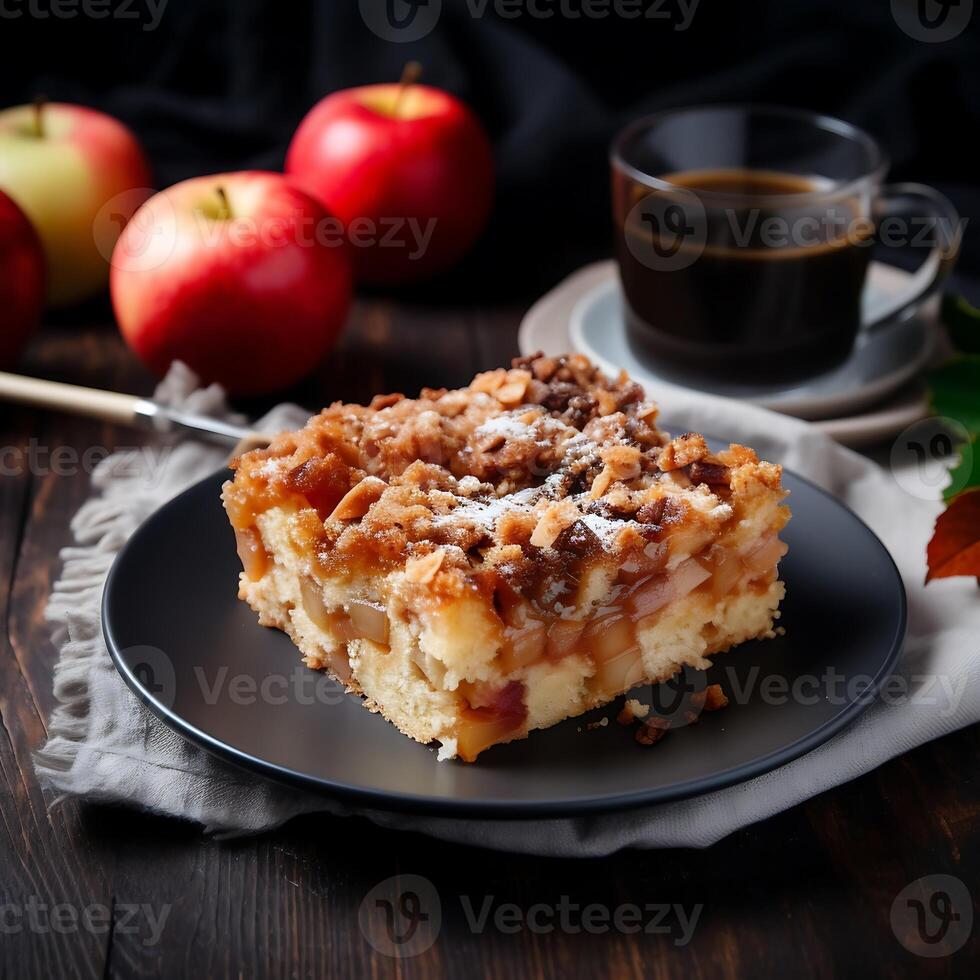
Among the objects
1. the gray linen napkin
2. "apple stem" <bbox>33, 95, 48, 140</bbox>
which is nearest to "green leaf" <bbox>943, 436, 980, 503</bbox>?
the gray linen napkin

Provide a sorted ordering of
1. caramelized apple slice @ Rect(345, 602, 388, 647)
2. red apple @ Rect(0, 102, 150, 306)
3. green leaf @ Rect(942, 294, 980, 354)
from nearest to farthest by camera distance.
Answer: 1. caramelized apple slice @ Rect(345, 602, 388, 647)
2. green leaf @ Rect(942, 294, 980, 354)
3. red apple @ Rect(0, 102, 150, 306)

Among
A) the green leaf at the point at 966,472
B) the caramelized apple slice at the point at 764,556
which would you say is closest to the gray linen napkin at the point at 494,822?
the green leaf at the point at 966,472

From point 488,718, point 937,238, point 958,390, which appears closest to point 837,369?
point 958,390

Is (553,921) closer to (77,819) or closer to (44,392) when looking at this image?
(77,819)

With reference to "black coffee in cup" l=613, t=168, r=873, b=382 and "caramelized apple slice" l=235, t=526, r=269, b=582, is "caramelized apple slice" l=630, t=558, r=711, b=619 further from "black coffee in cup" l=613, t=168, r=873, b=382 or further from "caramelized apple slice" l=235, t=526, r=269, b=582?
"black coffee in cup" l=613, t=168, r=873, b=382

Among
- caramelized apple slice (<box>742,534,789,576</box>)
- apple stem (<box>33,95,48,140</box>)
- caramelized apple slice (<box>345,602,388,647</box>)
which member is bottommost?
apple stem (<box>33,95,48,140</box>)

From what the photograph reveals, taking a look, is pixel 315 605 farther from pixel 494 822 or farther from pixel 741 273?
pixel 741 273
